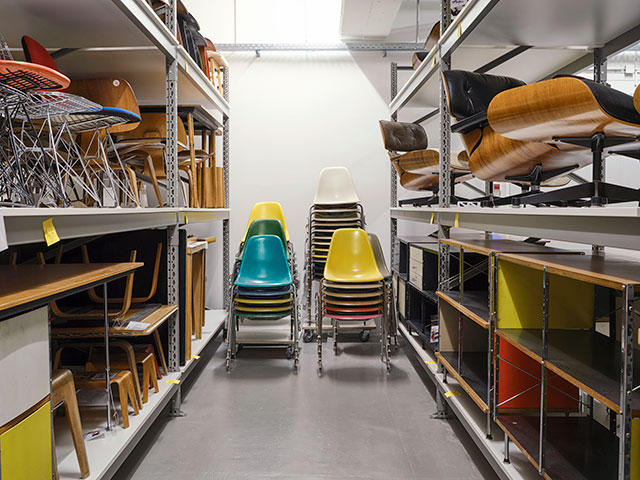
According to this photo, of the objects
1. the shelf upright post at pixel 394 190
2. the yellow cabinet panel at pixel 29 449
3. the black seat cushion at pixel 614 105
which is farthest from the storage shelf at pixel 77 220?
the shelf upright post at pixel 394 190

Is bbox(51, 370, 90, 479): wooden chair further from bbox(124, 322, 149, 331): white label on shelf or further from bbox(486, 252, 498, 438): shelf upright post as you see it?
bbox(486, 252, 498, 438): shelf upright post

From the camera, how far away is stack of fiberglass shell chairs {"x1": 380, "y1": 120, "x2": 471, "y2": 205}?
3389 mm

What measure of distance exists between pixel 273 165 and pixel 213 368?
244cm

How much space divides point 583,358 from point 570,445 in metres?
0.36

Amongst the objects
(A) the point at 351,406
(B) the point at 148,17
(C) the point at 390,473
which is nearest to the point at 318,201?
(A) the point at 351,406

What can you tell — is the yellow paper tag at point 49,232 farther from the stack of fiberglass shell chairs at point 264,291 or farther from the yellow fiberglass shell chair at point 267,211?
the yellow fiberglass shell chair at point 267,211

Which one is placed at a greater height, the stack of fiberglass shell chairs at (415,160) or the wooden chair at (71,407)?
the stack of fiberglass shell chairs at (415,160)

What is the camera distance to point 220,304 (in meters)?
5.32

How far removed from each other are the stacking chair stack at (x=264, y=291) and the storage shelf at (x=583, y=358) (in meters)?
1.95

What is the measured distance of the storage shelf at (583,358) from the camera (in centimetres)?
131

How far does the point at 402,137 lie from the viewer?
4.09 m

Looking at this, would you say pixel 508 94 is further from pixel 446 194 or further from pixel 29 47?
pixel 29 47

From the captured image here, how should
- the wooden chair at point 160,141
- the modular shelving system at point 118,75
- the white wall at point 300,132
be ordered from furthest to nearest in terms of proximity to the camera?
the white wall at point 300,132, the wooden chair at point 160,141, the modular shelving system at point 118,75

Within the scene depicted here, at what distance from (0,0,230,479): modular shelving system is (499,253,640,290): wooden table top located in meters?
1.47
